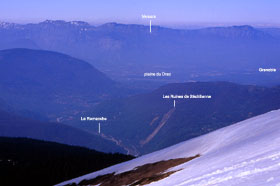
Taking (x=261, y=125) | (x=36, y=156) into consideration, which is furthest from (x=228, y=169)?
(x=36, y=156)

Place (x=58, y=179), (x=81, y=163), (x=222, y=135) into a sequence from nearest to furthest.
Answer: (x=222, y=135) < (x=58, y=179) < (x=81, y=163)

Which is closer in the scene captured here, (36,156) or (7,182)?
(7,182)

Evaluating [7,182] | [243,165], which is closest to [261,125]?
[243,165]

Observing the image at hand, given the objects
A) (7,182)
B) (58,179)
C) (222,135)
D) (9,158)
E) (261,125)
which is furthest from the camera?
(9,158)

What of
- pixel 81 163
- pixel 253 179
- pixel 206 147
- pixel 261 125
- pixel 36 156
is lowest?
pixel 36 156

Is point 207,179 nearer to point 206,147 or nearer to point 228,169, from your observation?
point 228,169

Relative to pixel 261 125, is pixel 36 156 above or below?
below

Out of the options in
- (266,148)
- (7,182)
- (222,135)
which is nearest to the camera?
(266,148)

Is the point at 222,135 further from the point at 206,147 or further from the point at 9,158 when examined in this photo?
the point at 9,158

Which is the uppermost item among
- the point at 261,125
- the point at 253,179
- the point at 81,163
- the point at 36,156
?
the point at 253,179
